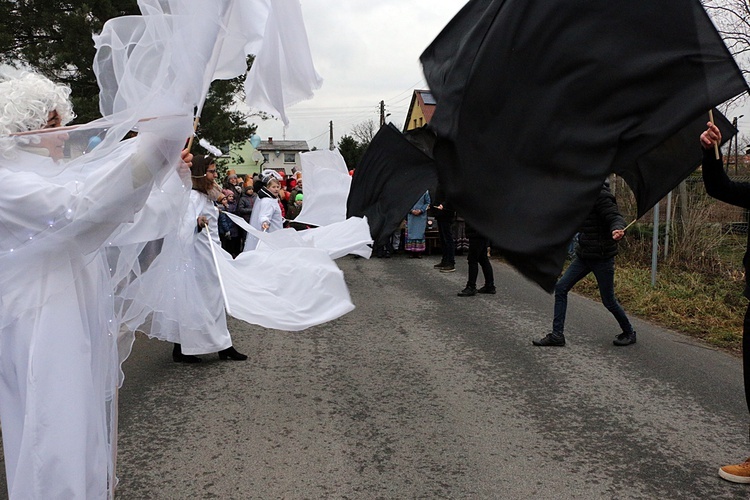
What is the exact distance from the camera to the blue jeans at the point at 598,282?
678cm

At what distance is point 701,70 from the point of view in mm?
2176

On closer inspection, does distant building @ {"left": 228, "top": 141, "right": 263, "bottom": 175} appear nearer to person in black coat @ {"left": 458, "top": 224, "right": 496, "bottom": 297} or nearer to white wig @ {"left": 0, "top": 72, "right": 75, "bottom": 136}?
person in black coat @ {"left": 458, "top": 224, "right": 496, "bottom": 297}

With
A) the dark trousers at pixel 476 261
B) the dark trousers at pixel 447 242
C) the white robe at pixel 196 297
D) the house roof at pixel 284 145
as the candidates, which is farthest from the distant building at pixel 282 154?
the white robe at pixel 196 297

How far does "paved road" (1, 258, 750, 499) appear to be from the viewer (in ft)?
12.4

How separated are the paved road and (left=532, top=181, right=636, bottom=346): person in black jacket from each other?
20 centimetres

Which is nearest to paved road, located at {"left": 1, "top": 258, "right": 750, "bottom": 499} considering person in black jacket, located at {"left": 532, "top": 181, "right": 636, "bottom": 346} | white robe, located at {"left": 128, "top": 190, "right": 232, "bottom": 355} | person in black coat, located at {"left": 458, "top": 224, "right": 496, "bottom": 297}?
person in black jacket, located at {"left": 532, "top": 181, "right": 636, "bottom": 346}

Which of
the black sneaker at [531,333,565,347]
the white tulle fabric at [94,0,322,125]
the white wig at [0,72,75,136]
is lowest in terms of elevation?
the black sneaker at [531,333,565,347]

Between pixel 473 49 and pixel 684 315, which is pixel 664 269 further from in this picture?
pixel 473 49

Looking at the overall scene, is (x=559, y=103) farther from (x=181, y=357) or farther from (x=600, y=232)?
(x=181, y=357)

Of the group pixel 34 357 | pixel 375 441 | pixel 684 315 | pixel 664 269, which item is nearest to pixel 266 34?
pixel 34 357

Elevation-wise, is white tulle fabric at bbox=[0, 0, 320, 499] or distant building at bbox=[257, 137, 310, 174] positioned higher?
white tulle fabric at bbox=[0, 0, 320, 499]

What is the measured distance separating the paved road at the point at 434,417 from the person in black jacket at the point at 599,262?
0.20 m

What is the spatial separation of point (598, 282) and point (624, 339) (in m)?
0.65

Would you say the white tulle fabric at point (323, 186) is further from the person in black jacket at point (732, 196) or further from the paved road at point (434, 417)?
the person in black jacket at point (732, 196)
